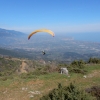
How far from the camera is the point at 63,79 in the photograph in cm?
1602

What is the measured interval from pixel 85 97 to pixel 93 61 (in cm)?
1775

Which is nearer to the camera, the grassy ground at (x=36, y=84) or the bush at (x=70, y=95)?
the bush at (x=70, y=95)

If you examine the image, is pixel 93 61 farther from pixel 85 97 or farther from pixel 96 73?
pixel 85 97

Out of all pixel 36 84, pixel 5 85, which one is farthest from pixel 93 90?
pixel 5 85

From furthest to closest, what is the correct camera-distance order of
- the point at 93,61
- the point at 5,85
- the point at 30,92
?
the point at 93,61
the point at 5,85
the point at 30,92

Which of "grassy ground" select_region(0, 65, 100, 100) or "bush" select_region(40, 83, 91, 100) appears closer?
"bush" select_region(40, 83, 91, 100)

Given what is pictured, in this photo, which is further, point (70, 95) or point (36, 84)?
point (36, 84)

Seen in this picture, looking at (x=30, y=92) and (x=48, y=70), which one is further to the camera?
(x=48, y=70)

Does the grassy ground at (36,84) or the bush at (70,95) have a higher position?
the bush at (70,95)

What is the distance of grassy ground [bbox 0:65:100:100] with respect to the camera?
12453mm

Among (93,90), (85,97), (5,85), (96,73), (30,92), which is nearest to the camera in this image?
(85,97)

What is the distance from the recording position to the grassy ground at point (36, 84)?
40.9 feet

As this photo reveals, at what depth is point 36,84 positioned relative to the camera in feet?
48.5

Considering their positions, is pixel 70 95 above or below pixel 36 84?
above
